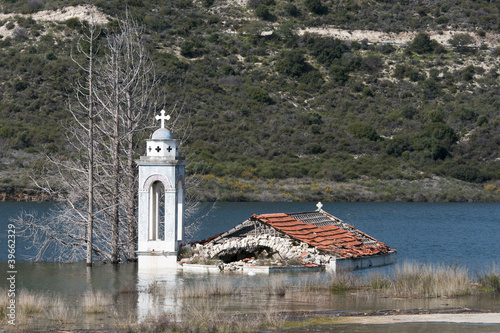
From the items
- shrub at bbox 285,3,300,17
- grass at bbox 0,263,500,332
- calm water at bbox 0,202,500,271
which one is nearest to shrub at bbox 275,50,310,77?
shrub at bbox 285,3,300,17

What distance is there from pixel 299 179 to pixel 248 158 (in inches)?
187

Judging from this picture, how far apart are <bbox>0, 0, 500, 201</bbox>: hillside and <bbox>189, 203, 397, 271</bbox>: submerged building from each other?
93.9 ft

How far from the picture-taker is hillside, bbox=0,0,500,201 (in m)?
72.1

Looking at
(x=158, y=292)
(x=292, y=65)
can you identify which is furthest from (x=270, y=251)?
(x=292, y=65)

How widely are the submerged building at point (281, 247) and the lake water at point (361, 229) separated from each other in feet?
5.37

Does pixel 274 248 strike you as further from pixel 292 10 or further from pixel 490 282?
pixel 292 10

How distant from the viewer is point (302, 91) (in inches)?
3570

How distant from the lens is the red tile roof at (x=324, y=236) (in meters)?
27.1

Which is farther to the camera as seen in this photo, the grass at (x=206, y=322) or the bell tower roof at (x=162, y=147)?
the bell tower roof at (x=162, y=147)

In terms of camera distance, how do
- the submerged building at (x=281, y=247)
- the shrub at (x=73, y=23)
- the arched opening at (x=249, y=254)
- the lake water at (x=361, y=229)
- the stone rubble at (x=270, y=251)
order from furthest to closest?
1. the shrub at (x=73, y=23)
2. the arched opening at (x=249, y=254)
3. the submerged building at (x=281, y=247)
4. the stone rubble at (x=270, y=251)
5. the lake water at (x=361, y=229)

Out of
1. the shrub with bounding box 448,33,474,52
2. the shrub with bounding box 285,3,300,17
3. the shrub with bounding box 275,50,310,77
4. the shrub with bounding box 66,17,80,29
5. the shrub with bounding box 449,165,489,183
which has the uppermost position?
the shrub with bounding box 285,3,300,17

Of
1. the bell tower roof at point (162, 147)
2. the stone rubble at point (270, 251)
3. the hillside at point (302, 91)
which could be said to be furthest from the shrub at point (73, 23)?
the bell tower roof at point (162, 147)

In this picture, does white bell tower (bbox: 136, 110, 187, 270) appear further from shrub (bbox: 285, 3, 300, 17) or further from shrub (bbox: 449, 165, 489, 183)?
shrub (bbox: 285, 3, 300, 17)

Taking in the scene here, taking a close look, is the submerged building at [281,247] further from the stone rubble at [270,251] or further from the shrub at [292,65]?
the shrub at [292,65]
